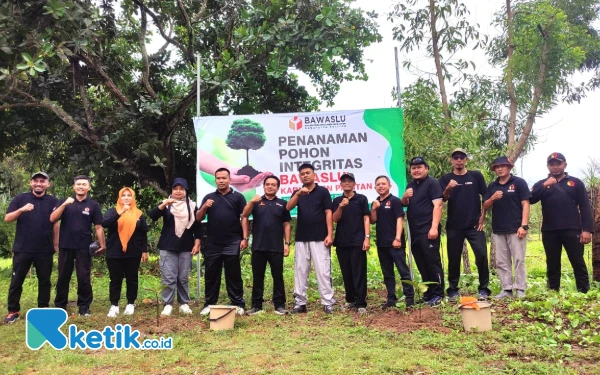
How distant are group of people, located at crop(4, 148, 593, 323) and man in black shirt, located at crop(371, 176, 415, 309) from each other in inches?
0.5

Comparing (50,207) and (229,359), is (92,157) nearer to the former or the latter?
(50,207)

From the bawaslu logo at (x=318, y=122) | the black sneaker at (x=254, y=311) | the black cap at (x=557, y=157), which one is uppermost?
the bawaslu logo at (x=318, y=122)

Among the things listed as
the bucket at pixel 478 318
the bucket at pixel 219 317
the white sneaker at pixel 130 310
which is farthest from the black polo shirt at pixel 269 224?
the bucket at pixel 478 318

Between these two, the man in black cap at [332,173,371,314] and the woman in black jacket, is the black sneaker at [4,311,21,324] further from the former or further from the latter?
the man in black cap at [332,173,371,314]

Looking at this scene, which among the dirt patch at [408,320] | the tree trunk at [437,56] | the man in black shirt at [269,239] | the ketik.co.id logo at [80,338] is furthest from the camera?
the tree trunk at [437,56]

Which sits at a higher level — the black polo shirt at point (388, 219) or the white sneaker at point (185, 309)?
the black polo shirt at point (388, 219)

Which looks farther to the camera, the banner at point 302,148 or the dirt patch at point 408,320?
the banner at point 302,148

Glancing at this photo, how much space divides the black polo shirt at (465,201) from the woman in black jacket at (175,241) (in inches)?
118

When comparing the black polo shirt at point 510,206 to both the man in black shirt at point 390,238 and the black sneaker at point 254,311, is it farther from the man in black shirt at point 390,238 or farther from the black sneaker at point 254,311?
the black sneaker at point 254,311

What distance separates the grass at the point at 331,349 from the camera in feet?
11.8

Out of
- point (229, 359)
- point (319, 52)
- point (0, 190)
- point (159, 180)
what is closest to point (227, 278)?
point (229, 359)

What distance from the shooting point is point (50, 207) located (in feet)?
18.1

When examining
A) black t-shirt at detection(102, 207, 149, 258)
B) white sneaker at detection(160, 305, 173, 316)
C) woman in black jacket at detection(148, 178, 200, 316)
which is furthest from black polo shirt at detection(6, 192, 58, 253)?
white sneaker at detection(160, 305, 173, 316)

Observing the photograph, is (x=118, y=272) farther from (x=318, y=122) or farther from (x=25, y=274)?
(x=318, y=122)
